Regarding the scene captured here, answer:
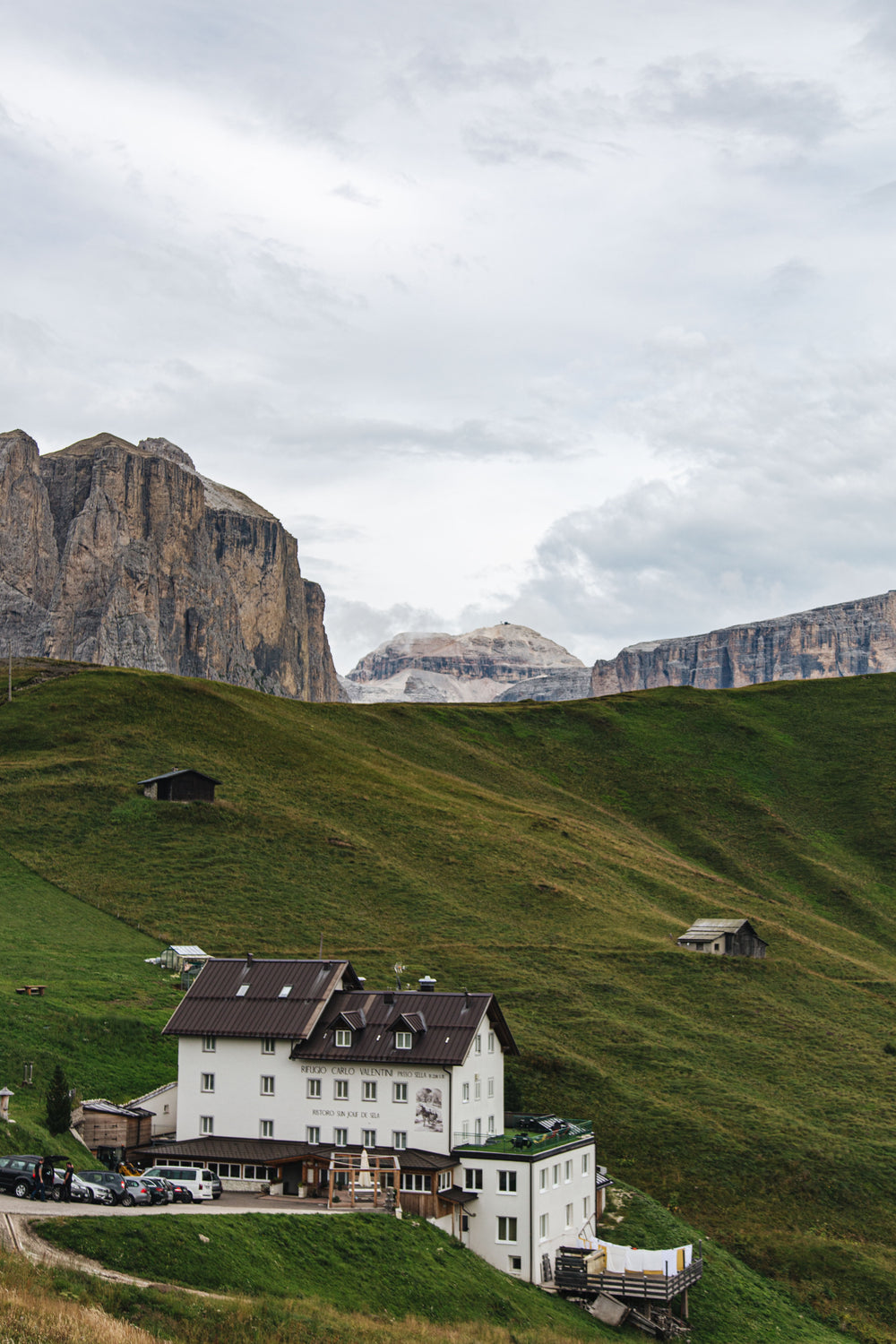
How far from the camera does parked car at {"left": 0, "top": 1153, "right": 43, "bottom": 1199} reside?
35750 mm

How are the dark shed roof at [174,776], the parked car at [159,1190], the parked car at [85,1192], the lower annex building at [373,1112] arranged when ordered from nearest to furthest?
the parked car at [85,1192] → the parked car at [159,1190] → the lower annex building at [373,1112] → the dark shed roof at [174,776]

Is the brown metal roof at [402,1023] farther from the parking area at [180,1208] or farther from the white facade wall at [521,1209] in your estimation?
the parking area at [180,1208]

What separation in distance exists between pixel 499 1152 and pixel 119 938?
1361 inches

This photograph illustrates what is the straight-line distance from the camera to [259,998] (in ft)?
167

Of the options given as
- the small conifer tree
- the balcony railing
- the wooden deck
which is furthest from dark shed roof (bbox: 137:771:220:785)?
the wooden deck

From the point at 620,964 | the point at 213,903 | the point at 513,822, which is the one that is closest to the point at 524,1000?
the point at 620,964

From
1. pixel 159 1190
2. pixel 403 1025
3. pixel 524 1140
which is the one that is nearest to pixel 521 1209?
pixel 524 1140

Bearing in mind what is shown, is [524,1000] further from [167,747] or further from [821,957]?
[167,747]

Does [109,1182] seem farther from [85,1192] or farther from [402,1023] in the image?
[402,1023]

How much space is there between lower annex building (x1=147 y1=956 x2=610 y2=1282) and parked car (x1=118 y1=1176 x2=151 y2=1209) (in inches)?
253

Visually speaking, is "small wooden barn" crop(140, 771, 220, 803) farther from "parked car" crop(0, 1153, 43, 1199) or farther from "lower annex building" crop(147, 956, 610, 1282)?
"parked car" crop(0, 1153, 43, 1199)

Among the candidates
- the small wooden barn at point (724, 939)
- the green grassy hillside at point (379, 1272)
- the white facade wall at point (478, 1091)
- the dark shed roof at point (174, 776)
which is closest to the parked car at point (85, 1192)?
the green grassy hillside at point (379, 1272)

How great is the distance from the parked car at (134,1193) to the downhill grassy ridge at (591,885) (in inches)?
625

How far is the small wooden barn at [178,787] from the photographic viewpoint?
9350cm
